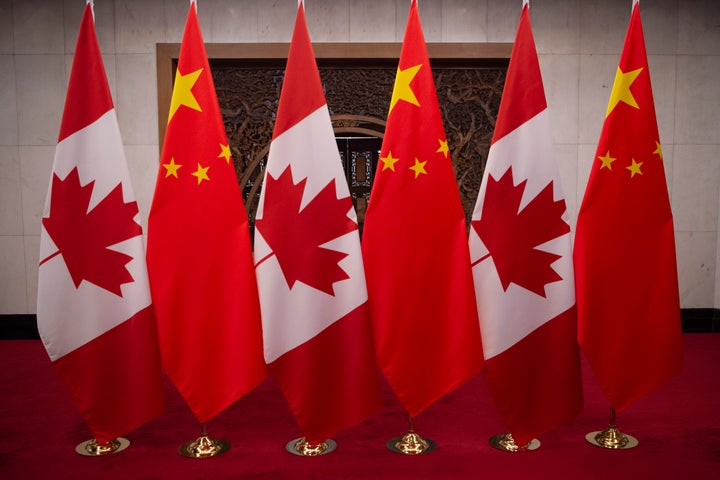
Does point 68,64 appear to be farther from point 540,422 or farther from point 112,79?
point 540,422

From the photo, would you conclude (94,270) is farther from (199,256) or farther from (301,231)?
(301,231)

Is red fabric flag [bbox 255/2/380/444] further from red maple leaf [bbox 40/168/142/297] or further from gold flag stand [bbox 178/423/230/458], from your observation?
red maple leaf [bbox 40/168/142/297]

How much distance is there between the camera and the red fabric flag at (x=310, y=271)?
202 cm

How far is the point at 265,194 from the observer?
6.67 feet

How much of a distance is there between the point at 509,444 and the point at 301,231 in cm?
121

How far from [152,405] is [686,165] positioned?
13.0 ft

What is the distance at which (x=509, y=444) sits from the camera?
2.21 m

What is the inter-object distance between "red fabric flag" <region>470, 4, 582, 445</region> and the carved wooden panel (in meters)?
1.94

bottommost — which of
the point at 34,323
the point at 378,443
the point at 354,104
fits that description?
the point at 378,443

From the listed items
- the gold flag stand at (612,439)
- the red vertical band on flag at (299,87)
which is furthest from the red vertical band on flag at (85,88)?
the gold flag stand at (612,439)

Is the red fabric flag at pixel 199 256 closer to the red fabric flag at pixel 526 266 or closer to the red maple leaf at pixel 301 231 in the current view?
the red maple leaf at pixel 301 231

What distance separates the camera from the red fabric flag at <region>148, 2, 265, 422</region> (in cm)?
203

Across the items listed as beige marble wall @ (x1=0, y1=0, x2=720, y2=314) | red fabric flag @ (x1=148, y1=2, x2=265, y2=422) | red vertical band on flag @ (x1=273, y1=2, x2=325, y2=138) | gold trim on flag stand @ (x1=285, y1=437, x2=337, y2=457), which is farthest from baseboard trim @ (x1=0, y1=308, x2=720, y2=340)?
red vertical band on flag @ (x1=273, y1=2, x2=325, y2=138)

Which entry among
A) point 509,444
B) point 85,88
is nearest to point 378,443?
point 509,444
